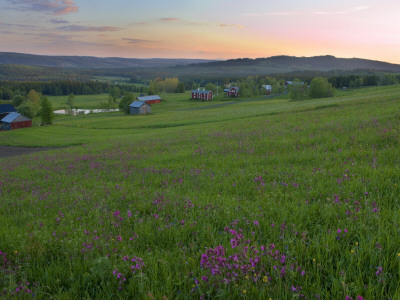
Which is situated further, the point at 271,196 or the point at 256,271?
the point at 271,196

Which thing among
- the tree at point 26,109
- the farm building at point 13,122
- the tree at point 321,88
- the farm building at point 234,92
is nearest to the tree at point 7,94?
the tree at point 26,109

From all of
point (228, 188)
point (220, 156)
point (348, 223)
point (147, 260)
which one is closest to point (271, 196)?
point (228, 188)

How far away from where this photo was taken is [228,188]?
6.56 metres

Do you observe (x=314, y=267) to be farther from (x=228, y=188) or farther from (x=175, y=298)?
(x=228, y=188)

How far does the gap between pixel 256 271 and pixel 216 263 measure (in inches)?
18.1

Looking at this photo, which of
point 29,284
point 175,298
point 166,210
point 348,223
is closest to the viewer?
point 175,298

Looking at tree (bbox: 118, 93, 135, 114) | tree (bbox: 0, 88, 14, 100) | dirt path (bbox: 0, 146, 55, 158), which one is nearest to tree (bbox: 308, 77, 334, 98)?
tree (bbox: 118, 93, 135, 114)

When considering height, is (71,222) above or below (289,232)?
below

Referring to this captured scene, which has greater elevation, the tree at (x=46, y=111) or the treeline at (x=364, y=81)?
the treeline at (x=364, y=81)

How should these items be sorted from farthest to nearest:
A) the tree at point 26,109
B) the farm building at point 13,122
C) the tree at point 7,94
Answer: the tree at point 7,94 → the tree at point 26,109 → the farm building at point 13,122

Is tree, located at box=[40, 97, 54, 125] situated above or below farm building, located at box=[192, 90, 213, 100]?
A: below

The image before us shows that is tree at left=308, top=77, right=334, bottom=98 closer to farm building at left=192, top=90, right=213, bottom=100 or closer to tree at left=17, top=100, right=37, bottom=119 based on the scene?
farm building at left=192, top=90, right=213, bottom=100

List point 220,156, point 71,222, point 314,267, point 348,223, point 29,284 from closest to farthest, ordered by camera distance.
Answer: point 314,267 < point 29,284 < point 348,223 < point 71,222 < point 220,156

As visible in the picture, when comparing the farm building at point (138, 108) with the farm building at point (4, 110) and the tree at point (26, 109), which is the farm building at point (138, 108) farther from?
the farm building at point (4, 110)
